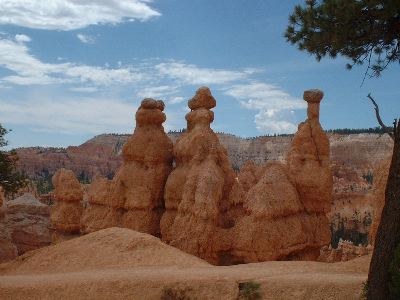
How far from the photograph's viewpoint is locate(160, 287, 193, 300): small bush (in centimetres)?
1393

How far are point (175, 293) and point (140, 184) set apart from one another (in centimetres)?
1211

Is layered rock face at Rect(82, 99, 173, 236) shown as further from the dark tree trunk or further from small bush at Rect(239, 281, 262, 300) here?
the dark tree trunk

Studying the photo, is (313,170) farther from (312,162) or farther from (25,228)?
(25,228)

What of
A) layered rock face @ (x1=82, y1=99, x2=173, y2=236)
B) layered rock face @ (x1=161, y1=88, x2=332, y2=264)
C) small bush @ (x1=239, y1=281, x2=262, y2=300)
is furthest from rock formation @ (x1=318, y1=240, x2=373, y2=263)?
small bush @ (x1=239, y1=281, x2=262, y2=300)

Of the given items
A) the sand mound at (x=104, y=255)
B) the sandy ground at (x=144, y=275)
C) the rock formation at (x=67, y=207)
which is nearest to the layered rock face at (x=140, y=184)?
the sand mound at (x=104, y=255)

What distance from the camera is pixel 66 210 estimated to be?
31797 millimetres

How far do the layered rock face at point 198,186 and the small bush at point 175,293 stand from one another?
761 cm

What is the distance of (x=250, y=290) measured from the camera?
13.6 meters

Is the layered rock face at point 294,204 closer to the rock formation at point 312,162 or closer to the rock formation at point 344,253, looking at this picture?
the rock formation at point 312,162

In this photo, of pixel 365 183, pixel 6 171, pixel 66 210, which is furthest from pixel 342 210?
pixel 6 171

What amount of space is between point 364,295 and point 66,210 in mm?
22418

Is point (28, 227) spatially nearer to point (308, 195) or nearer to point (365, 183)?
point (308, 195)

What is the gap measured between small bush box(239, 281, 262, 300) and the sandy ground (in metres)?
0.13

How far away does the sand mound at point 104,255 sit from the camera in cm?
1858
